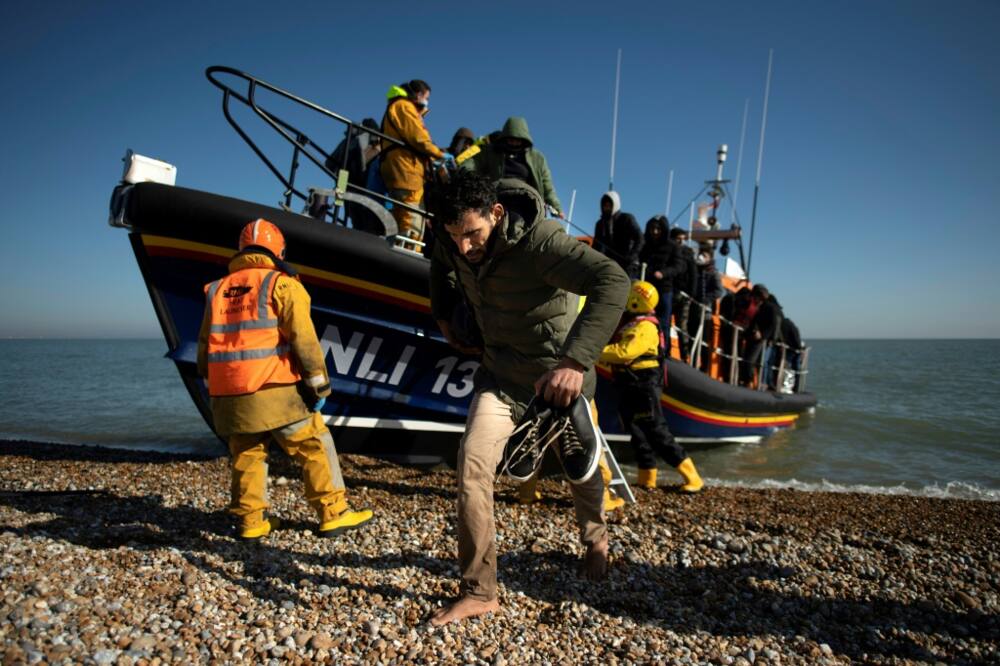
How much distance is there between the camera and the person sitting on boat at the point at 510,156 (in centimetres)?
427

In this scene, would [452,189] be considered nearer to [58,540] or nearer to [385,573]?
[385,573]

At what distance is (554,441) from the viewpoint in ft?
7.27

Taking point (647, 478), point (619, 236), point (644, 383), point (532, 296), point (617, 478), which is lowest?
point (647, 478)

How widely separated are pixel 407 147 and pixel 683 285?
3.84 m

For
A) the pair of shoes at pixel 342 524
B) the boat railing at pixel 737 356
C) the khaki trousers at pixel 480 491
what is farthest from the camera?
the boat railing at pixel 737 356

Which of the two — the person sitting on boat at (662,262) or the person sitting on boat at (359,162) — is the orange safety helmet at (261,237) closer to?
the person sitting on boat at (359,162)

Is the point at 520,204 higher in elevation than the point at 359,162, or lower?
lower

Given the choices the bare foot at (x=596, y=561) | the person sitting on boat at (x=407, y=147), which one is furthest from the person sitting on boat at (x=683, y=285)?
the bare foot at (x=596, y=561)

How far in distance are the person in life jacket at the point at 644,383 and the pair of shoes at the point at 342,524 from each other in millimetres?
2342

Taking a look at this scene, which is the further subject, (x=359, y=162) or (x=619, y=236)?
(x=619, y=236)

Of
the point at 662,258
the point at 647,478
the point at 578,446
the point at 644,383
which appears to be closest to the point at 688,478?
the point at 647,478

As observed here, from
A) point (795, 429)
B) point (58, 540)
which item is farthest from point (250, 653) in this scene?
point (795, 429)

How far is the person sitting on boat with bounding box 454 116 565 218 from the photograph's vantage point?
4.27 meters

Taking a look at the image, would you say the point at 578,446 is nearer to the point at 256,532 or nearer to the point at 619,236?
the point at 256,532
